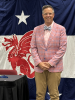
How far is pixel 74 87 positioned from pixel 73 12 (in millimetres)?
1437

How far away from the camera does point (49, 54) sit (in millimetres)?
2168

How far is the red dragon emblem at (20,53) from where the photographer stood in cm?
312

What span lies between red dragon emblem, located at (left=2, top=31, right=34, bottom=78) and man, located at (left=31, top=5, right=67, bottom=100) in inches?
35.2

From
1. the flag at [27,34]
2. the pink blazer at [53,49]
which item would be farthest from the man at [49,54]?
the flag at [27,34]

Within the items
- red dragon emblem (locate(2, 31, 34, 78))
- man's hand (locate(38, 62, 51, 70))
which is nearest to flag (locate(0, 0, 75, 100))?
red dragon emblem (locate(2, 31, 34, 78))

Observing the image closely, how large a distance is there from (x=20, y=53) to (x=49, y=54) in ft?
3.58

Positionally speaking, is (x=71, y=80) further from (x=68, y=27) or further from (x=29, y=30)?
(x=29, y=30)

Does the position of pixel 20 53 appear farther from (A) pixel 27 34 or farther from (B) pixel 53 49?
(B) pixel 53 49

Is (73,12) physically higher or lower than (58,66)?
higher

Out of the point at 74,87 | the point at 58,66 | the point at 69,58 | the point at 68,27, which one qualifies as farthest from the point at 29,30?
the point at 74,87

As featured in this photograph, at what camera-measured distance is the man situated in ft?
7.04

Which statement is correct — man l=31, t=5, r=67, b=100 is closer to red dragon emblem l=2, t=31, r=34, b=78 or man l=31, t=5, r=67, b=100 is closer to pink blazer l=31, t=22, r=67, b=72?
pink blazer l=31, t=22, r=67, b=72

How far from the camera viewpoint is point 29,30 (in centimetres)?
309

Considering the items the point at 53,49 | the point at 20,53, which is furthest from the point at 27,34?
the point at 53,49
